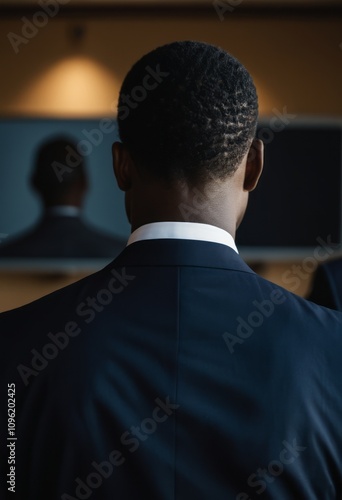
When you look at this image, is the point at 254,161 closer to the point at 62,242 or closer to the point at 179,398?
the point at 179,398

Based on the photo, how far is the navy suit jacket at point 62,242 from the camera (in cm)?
392

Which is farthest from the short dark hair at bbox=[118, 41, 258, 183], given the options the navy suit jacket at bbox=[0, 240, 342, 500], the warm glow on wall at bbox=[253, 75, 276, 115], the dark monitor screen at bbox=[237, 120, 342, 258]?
the warm glow on wall at bbox=[253, 75, 276, 115]

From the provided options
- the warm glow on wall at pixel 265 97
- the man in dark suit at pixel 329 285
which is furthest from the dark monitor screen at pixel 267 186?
the man in dark suit at pixel 329 285

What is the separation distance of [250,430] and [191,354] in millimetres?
98

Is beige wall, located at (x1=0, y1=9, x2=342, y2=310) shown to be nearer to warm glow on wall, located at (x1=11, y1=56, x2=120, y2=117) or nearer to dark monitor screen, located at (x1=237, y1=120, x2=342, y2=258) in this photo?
warm glow on wall, located at (x1=11, y1=56, x2=120, y2=117)

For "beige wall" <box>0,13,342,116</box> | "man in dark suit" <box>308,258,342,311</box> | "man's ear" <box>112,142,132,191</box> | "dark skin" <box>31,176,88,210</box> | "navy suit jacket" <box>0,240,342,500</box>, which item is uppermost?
"beige wall" <box>0,13,342,116</box>

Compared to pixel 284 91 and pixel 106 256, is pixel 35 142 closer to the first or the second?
pixel 106 256

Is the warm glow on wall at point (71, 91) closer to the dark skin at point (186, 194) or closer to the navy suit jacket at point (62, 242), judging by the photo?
the navy suit jacket at point (62, 242)

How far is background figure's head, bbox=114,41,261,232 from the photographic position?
2.60 feet

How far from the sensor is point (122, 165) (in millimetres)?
854

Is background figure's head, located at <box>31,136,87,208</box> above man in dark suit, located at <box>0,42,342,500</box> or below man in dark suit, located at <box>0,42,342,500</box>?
above

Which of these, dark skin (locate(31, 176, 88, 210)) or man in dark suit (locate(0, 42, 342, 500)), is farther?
dark skin (locate(31, 176, 88, 210))

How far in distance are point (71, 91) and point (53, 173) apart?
0.46 m

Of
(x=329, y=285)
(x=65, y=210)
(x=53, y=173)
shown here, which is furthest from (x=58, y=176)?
(x=329, y=285)
